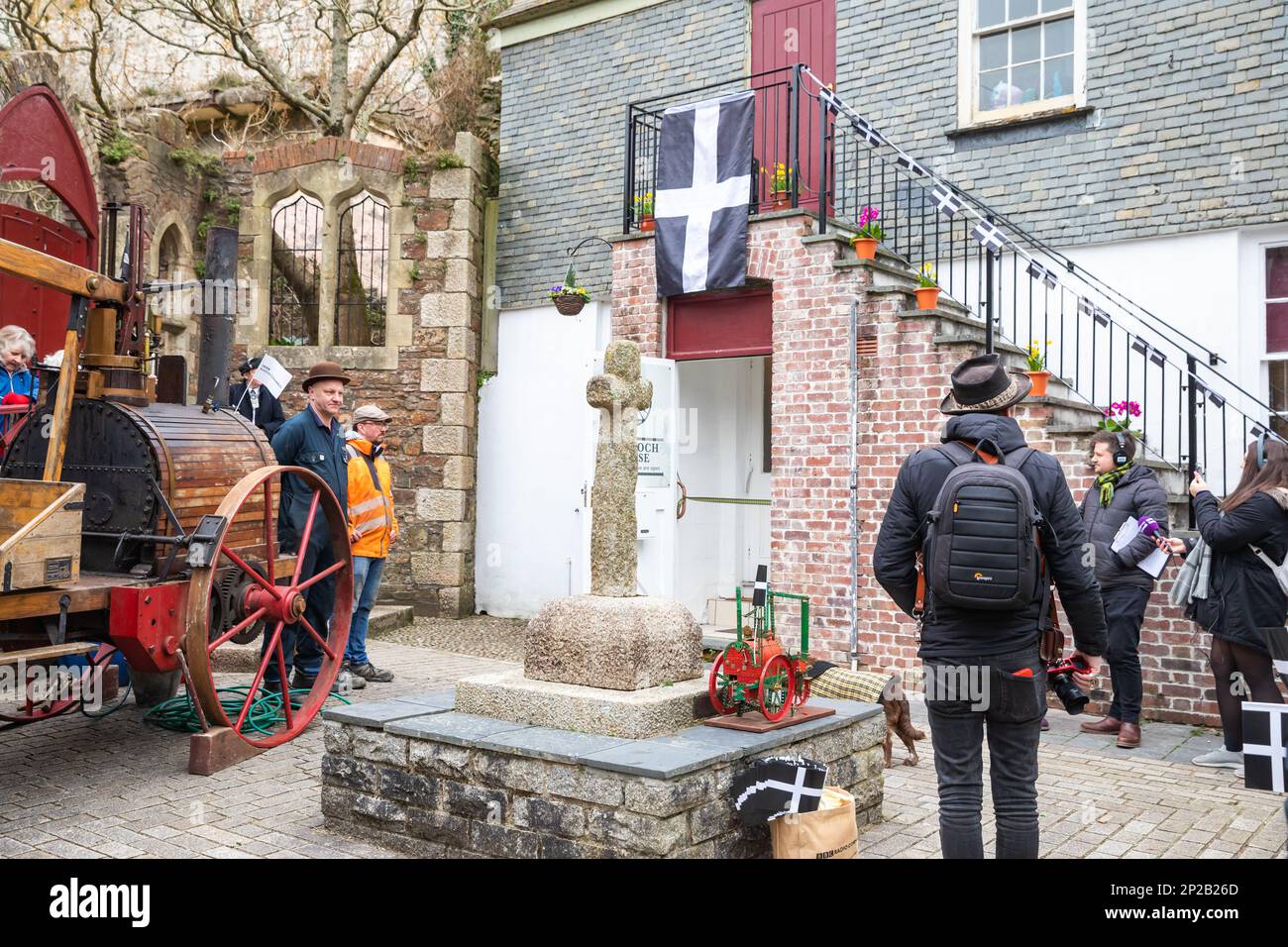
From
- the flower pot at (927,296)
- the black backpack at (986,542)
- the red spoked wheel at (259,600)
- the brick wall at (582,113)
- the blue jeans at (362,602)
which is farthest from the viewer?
the brick wall at (582,113)

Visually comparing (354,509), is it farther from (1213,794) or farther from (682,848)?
(1213,794)

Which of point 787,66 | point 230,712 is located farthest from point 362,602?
point 787,66

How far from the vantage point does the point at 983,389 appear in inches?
158

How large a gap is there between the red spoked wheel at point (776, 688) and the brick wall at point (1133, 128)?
584 cm

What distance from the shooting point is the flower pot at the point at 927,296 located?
861 centimetres

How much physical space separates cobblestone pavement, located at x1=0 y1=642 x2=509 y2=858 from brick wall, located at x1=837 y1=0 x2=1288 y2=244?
6.89 m

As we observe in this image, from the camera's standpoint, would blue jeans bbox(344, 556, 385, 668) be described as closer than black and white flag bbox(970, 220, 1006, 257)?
Yes

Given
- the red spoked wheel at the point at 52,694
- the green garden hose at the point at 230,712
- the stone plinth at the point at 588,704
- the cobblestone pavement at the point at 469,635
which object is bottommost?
the cobblestone pavement at the point at 469,635

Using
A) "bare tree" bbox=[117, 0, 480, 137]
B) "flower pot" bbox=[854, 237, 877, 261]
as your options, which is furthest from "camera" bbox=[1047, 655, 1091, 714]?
"bare tree" bbox=[117, 0, 480, 137]

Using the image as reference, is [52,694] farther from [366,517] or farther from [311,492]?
[366,517]

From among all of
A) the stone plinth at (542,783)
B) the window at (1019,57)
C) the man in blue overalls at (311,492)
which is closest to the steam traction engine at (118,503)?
the man in blue overalls at (311,492)

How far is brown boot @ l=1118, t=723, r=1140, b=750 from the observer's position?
22.2 ft

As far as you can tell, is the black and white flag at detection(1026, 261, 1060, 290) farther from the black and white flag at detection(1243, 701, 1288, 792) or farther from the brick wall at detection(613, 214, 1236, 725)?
the black and white flag at detection(1243, 701, 1288, 792)

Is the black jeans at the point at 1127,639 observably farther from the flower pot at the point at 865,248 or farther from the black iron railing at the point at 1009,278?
the flower pot at the point at 865,248
